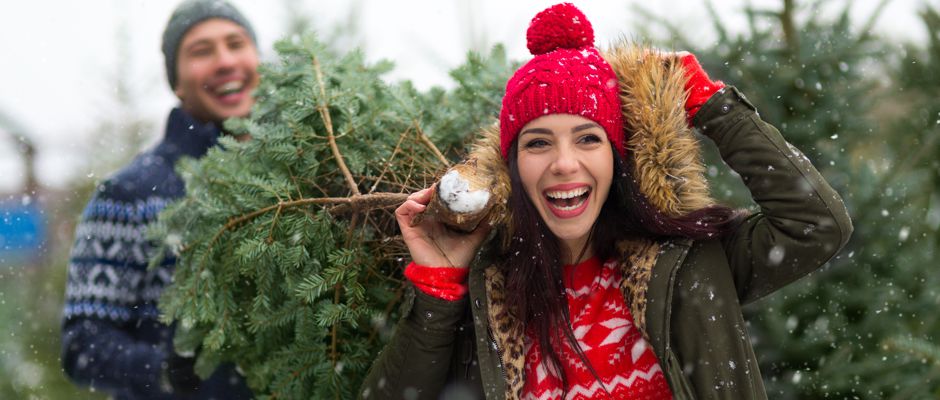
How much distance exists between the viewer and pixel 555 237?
2.42 metres

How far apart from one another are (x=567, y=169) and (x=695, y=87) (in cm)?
44

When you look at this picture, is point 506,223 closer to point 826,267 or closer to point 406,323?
point 406,323

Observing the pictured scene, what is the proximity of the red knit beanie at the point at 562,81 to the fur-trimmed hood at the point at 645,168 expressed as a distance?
0.18 ft

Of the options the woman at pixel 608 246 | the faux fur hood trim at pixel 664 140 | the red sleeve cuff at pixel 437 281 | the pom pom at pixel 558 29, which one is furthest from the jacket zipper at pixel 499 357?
the pom pom at pixel 558 29

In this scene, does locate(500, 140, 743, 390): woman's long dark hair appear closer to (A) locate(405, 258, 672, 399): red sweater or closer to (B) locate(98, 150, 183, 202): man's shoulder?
(A) locate(405, 258, 672, 399): red sweater

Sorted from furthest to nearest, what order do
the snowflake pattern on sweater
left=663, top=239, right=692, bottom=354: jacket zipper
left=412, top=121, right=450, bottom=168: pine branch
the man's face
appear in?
the man's face < left=412, top=121, right=450, bottom=168: pine branch < the snowflake pattern on sweater < left=663, top=239, right=692, bottom=354: jacket zipper

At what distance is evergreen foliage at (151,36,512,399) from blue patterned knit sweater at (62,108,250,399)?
2.36 feet

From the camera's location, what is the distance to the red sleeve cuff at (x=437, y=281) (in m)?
2.35

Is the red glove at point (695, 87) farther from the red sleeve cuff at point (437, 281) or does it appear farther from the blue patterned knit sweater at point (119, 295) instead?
the blue patterned knit sweater at point (119, 295)

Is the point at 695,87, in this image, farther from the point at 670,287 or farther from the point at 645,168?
the point at 670,287

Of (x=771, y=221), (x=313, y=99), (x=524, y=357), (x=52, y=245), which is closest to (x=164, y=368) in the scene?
(x=313, y=99)

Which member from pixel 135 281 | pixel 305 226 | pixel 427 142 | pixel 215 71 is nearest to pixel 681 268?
pixel 427 142

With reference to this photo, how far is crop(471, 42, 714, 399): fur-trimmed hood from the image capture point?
224 centimetres

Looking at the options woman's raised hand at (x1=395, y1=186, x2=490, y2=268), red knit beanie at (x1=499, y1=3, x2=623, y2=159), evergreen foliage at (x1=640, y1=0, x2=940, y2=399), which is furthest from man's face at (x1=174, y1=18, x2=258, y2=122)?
evergreen foliage at (x1=640, y1=0, x2=940, y2=399)
